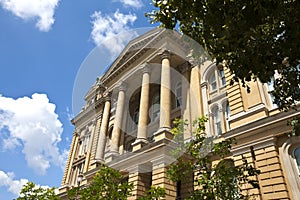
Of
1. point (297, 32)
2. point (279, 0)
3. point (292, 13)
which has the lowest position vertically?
point (297, 32)

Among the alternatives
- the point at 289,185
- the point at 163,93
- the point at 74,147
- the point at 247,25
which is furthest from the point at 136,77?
the point at 247,25

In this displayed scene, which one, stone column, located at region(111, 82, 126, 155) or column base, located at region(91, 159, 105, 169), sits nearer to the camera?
stone column, located at region(111, 82, 126, 155)

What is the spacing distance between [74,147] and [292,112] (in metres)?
30.9

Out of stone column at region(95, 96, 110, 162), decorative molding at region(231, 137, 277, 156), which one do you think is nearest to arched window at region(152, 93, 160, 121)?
stone column at region(95, 96, 110, 162)

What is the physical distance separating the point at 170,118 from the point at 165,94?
6.94ft

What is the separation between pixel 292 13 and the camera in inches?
247

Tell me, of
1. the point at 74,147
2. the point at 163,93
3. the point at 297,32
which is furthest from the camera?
the point at 74,147

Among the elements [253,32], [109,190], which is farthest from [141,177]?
[253,32]

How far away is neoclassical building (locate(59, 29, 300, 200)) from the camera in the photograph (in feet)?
40.4

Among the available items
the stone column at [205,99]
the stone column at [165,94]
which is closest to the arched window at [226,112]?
the stone column at [205,99]

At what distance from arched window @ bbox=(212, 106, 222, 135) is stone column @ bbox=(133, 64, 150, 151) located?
18.8 ft

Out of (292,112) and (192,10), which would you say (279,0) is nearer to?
(192,10)

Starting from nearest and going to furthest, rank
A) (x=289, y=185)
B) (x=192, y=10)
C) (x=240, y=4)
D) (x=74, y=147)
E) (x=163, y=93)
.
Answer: (x=240, y=4)
(x=192, y=10)
(x=289, y=185)
(x=163, y=93)
(x=74, y=147)

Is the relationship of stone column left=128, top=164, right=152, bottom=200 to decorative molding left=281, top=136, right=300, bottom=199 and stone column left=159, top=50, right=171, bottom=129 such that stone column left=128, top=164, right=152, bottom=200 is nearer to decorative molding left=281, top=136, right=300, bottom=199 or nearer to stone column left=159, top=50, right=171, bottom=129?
stone column left=159, top=50, right=171, bottom=129
